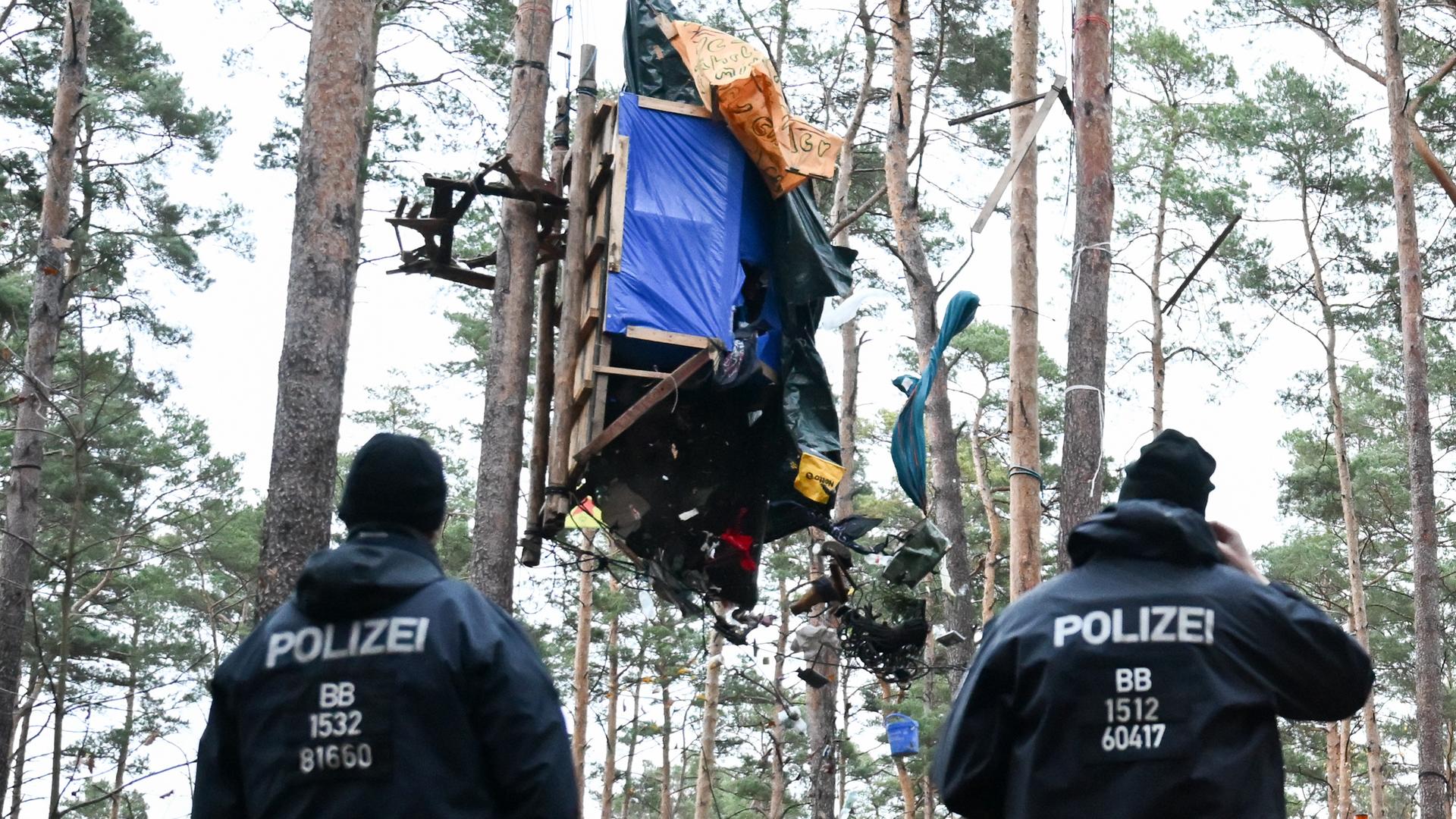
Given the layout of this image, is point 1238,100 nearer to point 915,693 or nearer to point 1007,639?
point 915,693

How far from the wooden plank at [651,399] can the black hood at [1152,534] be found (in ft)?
15.6

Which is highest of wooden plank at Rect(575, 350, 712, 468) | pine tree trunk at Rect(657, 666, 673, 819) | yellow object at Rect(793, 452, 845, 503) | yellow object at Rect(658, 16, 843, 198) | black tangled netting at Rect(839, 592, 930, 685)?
yellow object at Rect(658, 16, 843, 198)

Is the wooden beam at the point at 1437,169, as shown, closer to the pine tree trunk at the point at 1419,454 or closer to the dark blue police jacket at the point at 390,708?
the pine tree trunk at the point at 1419,454

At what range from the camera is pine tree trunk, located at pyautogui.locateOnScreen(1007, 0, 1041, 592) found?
9.67m

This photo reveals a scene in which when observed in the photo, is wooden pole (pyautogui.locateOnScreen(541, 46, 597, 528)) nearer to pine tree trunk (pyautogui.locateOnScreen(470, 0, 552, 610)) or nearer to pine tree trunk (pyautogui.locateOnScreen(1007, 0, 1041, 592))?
pine tree trunk (pyautogui.locateOnScreen(470, 0, 552, 610))

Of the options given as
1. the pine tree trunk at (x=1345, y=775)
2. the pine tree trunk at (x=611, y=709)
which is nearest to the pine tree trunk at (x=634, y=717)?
the pine tree trunk at (x=611, y=709)

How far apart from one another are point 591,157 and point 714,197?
0.82 m

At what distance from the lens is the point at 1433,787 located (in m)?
15.0

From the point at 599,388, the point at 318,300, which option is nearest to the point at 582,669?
the point at 599,388

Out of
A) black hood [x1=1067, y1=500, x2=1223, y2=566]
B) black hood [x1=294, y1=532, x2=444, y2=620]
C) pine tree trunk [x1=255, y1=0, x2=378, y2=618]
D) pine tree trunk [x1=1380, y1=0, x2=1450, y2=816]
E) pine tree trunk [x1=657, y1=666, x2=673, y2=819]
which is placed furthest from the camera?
pine tree trunk [x1=657, y1=666, x2=673, y2=819]

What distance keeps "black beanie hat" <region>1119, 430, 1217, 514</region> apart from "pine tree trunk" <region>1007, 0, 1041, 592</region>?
5608mm

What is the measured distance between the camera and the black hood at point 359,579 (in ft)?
10.2

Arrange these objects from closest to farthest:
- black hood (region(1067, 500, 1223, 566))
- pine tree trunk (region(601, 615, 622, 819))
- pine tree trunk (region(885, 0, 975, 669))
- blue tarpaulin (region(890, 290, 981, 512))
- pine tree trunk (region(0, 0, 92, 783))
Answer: black hood (region(1067, 500, 1223, 566)), blue tarpaulin (region(890, 290, 981, 512)), pine tree trunk (region(0, 0, 92, 783)), pine tree trunk (region(885, 0, 975, 669)), pine tree trunk (region(601, 615, 622, 819))

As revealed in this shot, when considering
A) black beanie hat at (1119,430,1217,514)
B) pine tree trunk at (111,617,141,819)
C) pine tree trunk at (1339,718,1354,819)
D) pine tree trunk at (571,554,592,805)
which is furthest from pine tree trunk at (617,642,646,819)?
black beanie hat at (1119,430,1217,514)
